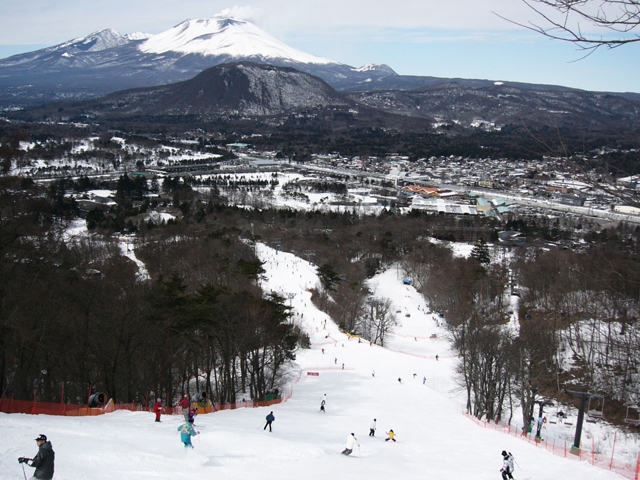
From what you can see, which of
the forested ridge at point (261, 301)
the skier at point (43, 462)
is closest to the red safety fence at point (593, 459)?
the forested ridge at point (261, 301)

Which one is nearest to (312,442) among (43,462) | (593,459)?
(43,462)

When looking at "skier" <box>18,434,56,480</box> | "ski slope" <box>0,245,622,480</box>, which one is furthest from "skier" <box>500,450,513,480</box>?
"skier" <box>18,434,56,480</box>

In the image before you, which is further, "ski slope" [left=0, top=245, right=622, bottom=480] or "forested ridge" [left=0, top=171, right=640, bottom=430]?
"forested ridge" [left=0, top=171, right=640, bottom=430]

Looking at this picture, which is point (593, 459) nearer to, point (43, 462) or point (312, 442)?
point (312, 442)

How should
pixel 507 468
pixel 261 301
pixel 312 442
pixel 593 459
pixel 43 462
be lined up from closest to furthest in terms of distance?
pixel 43 462
pixel 507 468
pixel 312 442
pixel 593 459
pixel 261 301

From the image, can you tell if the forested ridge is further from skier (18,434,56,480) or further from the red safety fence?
skier (18,434,56,480)

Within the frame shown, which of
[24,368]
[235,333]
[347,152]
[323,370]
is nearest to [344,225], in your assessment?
[323,370]

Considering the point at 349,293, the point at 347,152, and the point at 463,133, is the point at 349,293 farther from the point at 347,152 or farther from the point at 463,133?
the point at 463,133

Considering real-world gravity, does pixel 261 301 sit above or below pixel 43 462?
below
